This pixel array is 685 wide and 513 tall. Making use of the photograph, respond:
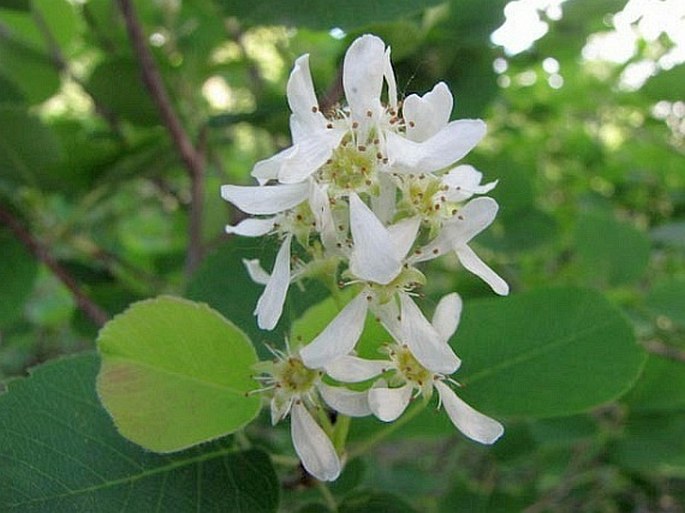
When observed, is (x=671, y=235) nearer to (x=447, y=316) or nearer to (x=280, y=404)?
(x=447, y=316)

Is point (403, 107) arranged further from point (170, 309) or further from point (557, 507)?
point (557, 507)

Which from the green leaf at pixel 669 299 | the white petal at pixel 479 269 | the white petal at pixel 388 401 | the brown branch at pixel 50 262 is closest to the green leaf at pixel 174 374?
the white petal at pixel 388 401

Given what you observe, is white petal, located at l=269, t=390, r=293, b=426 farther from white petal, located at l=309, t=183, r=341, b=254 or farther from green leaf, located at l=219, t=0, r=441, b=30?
green leaf, located at l=219, t=0, r=441, b=30

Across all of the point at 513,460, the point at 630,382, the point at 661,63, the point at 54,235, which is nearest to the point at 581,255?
the point at 513,460

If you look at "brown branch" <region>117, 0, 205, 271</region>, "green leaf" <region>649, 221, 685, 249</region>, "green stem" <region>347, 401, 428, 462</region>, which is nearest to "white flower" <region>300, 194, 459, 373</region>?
"green stem" <region>347, 401, 428, 462</region>

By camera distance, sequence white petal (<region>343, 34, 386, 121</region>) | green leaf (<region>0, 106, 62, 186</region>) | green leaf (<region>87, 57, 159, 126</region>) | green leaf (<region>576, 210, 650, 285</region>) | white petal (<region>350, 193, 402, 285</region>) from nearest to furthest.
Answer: white petal (<region>350, 193, 402, 285</region>), white petal (<region>343, 34, 386, 121</region>), green leaf (<region>0, 106, 62, 186</region>), green leaf (<region>87, 57, 159, 126</region>), green leaf (<region>576, 210, 650, 285</region>)

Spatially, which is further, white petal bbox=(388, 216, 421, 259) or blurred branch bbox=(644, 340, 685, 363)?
blurred branch bbox=(644, 340, 685, 363)

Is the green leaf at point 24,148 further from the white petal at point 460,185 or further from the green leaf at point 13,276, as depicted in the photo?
the white petal at point 460,185
